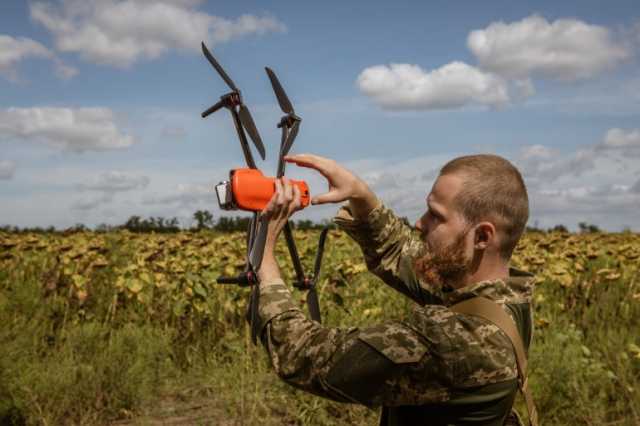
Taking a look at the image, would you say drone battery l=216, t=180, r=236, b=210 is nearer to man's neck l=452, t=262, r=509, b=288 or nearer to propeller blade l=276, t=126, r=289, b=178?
propeller blade l=276, t=126, r=289, b=178

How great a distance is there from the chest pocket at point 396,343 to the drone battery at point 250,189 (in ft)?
1.35

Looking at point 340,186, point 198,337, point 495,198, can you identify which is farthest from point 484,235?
point 198,337

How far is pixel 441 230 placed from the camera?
75.2 inches

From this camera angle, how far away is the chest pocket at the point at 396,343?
1.60 m

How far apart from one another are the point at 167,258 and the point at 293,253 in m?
5.32

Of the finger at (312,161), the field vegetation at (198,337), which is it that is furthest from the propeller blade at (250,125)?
the field vegetation at (198,337)

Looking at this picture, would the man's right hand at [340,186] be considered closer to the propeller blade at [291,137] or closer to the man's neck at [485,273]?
the propeller blade at [291,137]

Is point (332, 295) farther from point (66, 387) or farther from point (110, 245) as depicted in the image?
point (110, 245)

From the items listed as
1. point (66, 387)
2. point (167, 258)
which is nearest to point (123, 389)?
point (66, 387)

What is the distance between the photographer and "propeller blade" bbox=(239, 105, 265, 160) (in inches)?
66.8

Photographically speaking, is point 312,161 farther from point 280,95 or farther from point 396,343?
point 396,343

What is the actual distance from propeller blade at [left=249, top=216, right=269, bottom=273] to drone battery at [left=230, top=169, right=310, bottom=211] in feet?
0.15

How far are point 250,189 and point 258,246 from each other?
15 cm

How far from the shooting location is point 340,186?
6.94 ft
